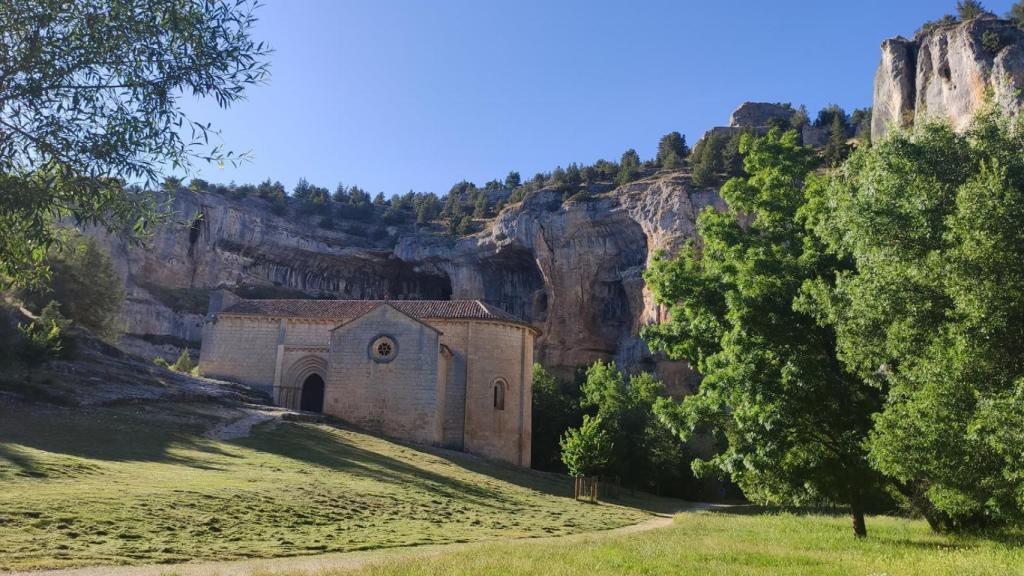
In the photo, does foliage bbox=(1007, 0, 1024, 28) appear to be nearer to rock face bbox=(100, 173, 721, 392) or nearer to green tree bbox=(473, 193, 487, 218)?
rock face bbox=(100, 173, 721, 392)

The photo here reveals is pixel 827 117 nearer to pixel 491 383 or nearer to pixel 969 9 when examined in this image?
pixel 969 9

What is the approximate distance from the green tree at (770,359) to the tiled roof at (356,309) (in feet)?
73.9

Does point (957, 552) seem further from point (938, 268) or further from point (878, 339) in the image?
point (938, 268)

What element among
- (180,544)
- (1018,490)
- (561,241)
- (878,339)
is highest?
(561,241)

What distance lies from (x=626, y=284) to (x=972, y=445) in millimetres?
52436

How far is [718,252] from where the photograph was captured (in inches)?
717

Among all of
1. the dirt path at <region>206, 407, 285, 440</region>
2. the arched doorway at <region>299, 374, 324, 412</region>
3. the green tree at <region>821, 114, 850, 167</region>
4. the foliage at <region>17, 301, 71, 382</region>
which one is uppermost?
the green tree at <region>821, 114, 850, 167</region>

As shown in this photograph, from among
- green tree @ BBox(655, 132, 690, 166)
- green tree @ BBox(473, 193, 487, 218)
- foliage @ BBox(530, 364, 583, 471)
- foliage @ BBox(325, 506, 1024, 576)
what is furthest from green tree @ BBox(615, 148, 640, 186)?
foliage @ BBox(325, 506, 1024, 576)

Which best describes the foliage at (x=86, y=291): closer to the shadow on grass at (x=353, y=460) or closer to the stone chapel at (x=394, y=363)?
the stone chapel at (x=394, y=363)

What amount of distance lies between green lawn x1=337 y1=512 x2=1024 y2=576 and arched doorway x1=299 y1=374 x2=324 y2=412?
1075 inches

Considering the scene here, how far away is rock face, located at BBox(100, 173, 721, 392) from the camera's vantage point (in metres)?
62.3

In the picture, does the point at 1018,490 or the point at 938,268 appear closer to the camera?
the point at 1018,490

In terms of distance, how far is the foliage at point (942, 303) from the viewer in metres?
10.2

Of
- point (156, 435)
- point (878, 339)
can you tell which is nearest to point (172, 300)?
point (156, 435)
